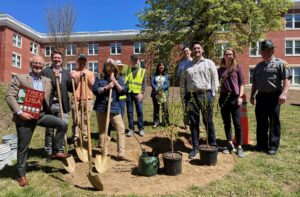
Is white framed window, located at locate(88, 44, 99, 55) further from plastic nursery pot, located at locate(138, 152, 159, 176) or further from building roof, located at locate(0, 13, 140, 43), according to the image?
plastic nursery pot, located at locate(138, 152, 159, 176)

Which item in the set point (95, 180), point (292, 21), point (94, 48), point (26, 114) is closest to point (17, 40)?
point (94, 48)

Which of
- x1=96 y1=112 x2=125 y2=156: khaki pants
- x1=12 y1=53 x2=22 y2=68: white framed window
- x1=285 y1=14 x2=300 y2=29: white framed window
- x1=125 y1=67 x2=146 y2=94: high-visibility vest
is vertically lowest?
x1=96 y1=112 x2=125 y2=156: khaki pants

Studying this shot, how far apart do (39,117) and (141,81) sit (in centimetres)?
326

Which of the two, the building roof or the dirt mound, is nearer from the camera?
the dirt mound

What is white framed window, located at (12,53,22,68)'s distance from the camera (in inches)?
1531

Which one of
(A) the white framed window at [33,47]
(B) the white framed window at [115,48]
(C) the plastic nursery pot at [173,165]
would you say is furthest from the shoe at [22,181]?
(A) the white framed window at [33,47]

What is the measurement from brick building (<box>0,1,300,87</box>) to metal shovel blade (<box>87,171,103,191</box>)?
85.8ft

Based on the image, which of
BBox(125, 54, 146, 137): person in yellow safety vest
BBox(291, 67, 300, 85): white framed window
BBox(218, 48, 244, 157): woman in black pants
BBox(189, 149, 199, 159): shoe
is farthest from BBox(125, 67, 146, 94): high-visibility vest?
BBox(291, 67, 300, 85): white framed window

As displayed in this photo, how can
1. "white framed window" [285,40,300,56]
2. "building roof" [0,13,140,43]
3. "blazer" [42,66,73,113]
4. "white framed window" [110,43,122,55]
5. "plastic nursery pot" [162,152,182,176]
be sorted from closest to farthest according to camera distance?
"plastic nursery pot" [162,152,182,176], "blazer" [42,66,73,113], "white framed window" [285,40,300,56], "building roof" [0,13,140,43], "white framed window" [110,43,122,55]

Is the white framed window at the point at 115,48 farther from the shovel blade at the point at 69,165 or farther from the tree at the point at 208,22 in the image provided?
the shovel blade at the point at 69,165

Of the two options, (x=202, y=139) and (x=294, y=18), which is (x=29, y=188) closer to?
(x=202, y=139)

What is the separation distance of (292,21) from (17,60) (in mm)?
31338

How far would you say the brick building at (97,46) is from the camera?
34.2 m

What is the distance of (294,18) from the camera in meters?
34.1
